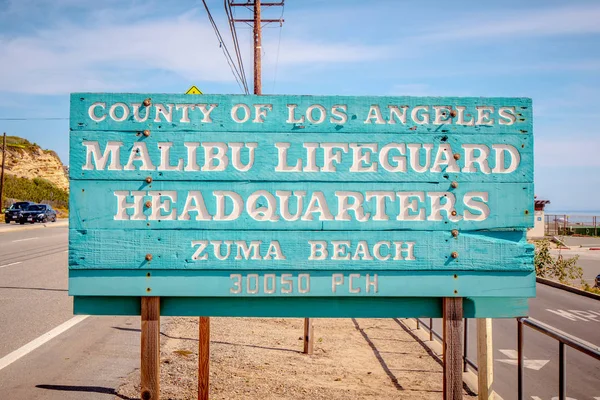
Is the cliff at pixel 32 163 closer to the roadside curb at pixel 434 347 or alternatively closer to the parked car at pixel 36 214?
the parked car at pixel 36 214

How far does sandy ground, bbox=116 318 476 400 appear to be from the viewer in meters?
6.08

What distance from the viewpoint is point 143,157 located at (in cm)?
381

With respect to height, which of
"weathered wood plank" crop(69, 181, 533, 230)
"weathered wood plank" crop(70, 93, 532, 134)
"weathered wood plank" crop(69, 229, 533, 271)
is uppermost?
"weathered wood plank" crop(70, 93, 532, 134)

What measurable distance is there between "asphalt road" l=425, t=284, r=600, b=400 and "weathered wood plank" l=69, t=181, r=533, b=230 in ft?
14.2

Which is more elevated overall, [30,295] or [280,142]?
[280,142]

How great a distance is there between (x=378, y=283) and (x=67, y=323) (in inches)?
289

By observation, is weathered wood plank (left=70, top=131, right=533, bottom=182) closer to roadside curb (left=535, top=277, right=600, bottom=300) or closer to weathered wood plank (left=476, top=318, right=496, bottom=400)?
weathered wood plank (left=476, top=318, right=496, bottom=400)

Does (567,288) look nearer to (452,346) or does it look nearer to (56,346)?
(56,346)

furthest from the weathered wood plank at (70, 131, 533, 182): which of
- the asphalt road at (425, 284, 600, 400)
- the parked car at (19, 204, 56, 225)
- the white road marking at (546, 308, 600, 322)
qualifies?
the parked car at (19, 204, 56, 225)

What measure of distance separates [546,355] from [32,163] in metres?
76.7

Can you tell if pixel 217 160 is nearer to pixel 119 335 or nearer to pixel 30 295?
pixel 119 335

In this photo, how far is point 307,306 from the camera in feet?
12.7

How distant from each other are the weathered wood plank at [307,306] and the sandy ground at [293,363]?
84.9 inches

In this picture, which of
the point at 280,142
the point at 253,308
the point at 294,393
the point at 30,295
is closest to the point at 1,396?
the point at 294,393
